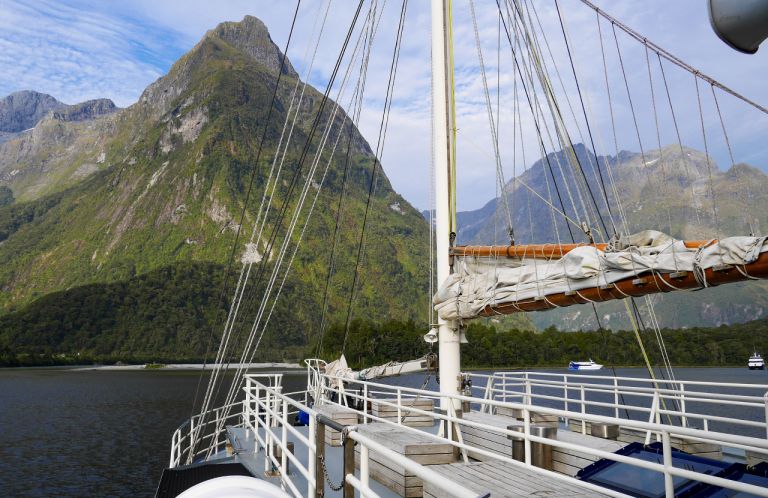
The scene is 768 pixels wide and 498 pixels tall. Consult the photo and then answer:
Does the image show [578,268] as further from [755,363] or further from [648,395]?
[755,363]

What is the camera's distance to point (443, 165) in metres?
10.4

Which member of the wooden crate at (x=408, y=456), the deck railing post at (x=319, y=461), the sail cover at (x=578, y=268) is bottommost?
the wooden crate at (x=408, y=456)

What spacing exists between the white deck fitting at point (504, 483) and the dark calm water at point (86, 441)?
22014mm

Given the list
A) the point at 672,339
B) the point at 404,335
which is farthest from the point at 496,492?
the point at 672,339

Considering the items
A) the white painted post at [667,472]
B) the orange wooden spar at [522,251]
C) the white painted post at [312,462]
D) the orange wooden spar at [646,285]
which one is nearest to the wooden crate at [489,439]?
the orange wooden spar at [646,285]

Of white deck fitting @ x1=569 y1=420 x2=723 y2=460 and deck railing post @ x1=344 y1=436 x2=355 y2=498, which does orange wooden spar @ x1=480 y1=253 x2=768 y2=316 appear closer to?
white deck fitting @ x1=569 y1=420 x2=723 y2=460

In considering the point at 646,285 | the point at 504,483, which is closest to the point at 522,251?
the point at 646,285

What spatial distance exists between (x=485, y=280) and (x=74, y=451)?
31.7 meters

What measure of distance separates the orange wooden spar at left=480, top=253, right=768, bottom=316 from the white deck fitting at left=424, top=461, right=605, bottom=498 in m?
2.89

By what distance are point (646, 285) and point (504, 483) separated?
3.47 metres

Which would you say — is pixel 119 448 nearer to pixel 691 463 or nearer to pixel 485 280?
pixel 485 280

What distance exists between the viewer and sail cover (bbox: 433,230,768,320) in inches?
252

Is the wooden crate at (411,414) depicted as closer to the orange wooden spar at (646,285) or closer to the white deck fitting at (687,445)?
the orange wooden spar at (646,285)

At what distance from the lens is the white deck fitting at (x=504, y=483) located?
4484 mm
